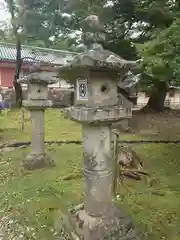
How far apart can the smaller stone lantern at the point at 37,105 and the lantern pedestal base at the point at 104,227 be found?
299 centimetres

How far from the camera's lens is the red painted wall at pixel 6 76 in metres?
19.0

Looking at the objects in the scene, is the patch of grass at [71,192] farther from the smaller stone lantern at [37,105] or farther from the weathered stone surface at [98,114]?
the weathered stone surface at [98,114]

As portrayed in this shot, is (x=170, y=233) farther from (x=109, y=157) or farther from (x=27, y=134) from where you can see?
(x=27, y=134)

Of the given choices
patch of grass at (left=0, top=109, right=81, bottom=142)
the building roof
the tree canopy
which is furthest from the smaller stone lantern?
the building roof

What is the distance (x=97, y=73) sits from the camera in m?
3.03

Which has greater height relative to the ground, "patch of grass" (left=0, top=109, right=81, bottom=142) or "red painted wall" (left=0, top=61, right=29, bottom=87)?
"red painted wall" (left=0, top=61, right=29, bottom=87)

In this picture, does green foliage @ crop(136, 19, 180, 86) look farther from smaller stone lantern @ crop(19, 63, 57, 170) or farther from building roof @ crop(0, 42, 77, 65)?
building roof @ crop(0, 42, 77, 65)

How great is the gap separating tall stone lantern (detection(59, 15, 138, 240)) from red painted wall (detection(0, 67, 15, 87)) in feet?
55.6

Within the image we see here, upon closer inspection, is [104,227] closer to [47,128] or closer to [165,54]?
[165,54]

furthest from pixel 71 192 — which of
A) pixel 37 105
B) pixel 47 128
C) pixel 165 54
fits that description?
pixel 47 128

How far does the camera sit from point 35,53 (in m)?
20.7

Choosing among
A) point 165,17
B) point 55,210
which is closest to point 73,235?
point 55,210

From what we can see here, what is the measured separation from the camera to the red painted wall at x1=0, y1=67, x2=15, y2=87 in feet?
62.4

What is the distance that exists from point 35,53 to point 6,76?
317cm
